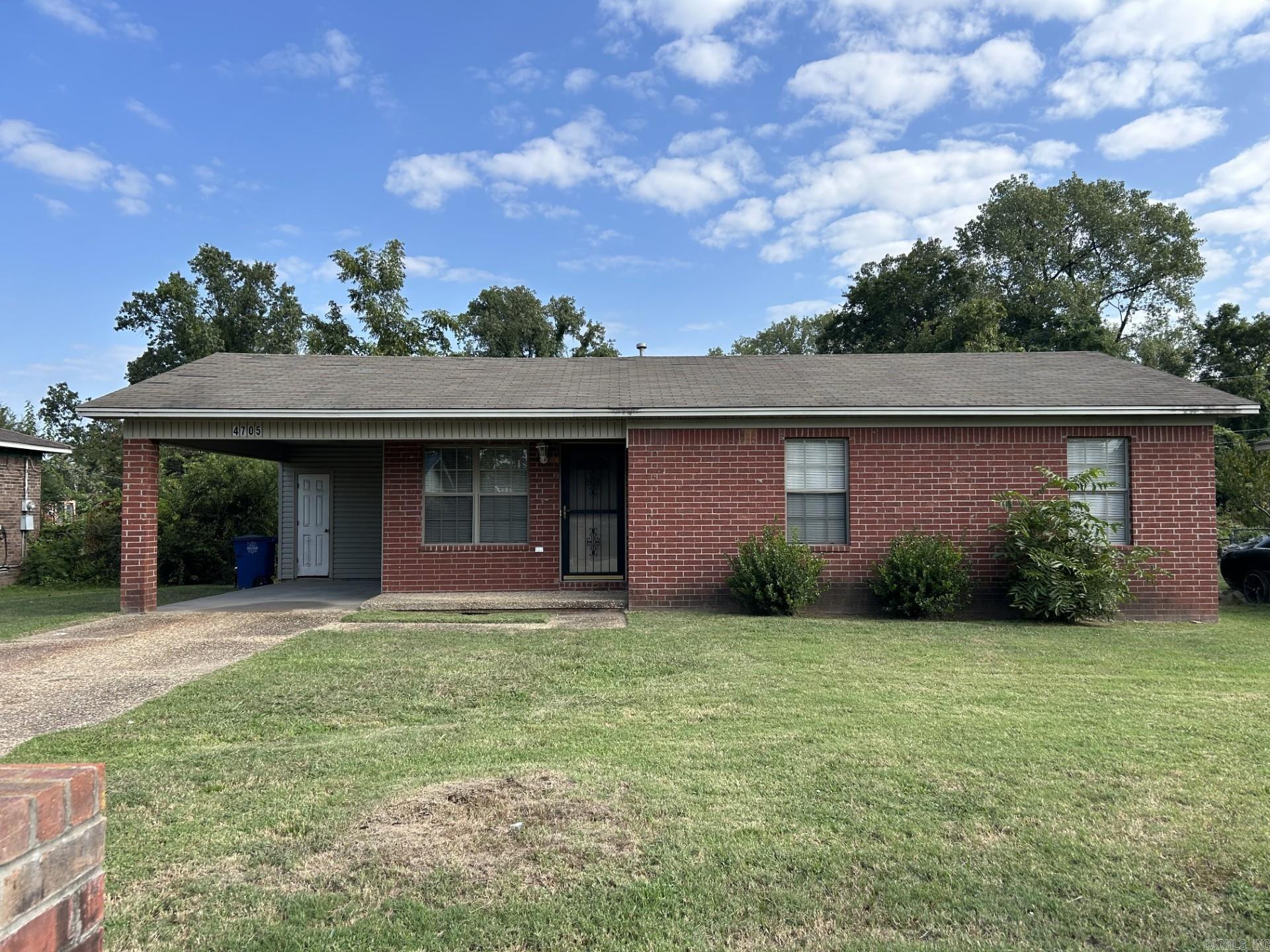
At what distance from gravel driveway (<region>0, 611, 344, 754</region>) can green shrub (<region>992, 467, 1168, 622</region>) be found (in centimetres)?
879

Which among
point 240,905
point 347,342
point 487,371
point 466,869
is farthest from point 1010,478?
point 347,342

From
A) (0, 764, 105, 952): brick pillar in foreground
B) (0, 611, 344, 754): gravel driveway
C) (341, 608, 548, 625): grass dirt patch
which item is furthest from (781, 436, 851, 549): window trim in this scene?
(0, 764, 105, 952): brick pillar in foreground

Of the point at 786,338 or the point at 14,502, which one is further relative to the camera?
the point at 786,338

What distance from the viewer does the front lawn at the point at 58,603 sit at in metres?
10.2

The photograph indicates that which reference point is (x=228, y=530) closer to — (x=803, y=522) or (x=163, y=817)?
(x=803, y=522)

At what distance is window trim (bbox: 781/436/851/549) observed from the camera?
36.9 feet

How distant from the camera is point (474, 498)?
12414 millimetres

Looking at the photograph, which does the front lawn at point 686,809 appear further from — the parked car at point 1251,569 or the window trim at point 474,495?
the parked car at point 1251,569

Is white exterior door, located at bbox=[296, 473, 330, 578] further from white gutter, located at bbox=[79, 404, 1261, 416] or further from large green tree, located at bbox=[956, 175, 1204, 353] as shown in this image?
large green tree, located at bbox=[956, 175, 1204, 353]

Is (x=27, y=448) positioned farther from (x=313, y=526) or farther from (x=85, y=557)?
(x=313, y=526)

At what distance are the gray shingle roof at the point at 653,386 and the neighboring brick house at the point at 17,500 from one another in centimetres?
710

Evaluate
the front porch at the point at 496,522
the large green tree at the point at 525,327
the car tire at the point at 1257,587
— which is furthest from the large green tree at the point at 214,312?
the car tire at the point at 1257,587

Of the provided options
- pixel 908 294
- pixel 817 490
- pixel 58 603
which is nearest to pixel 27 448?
pixel 58 603

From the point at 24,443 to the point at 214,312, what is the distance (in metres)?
28.3
